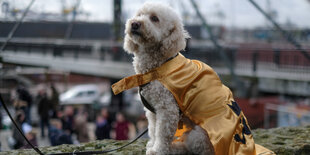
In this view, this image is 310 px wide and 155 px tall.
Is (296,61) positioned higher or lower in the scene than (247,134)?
lower

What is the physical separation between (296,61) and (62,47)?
42.7ft

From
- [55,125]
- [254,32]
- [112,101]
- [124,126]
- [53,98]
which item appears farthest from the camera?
[254,32]

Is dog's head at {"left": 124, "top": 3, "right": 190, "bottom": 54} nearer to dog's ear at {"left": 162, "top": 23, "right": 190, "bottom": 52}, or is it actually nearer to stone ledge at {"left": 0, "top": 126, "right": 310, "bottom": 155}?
dog's ear at {"left": 162, "top": 23, "right": 190, "bottom": 52}

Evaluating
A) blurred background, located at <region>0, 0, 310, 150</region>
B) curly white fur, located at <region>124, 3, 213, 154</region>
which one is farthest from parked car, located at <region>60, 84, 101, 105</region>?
curly white fur, located at <region>124, 3, 213, 154</region>

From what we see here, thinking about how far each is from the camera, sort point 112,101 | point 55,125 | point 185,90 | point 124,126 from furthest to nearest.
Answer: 1. point 112,101
2. point 124,126
3. point 55,125
4. point 185,90

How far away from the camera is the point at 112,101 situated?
1744cm

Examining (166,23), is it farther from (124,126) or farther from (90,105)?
(90,105)

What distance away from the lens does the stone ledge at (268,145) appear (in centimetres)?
293

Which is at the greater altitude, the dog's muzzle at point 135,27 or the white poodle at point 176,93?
the dog's muzzle at point 135,27

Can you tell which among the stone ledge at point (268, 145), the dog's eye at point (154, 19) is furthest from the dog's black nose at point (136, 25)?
the stone ledge at point (268, 145)

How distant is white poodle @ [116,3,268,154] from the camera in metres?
2.50

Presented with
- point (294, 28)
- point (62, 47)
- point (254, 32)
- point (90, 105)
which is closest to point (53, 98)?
point (90, 105)

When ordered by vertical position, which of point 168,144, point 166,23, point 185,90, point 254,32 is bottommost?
point 254,32

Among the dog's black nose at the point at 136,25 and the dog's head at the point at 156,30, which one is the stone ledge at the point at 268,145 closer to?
the dog's head at the point at 156,30
